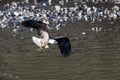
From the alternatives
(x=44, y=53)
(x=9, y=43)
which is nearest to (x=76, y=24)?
(x=9, y=43)

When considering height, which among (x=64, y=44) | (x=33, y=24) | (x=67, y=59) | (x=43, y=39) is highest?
(x=33, y=24)

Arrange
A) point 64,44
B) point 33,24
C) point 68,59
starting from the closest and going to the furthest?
1. point 33,24
2. point 64,44
3. point 68,59

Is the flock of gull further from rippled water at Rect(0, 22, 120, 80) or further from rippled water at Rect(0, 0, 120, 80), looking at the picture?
rippled water at Rect(0, 22, 120, 80)

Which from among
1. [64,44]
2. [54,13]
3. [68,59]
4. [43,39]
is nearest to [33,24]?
[43,39]

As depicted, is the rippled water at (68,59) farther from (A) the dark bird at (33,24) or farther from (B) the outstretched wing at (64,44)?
(A) the dark bird at (33,24)

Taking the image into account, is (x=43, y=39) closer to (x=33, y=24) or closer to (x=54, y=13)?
(x=33, y=24)

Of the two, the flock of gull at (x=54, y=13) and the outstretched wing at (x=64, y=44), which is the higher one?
the outstretched wing at (x=64, y=44)

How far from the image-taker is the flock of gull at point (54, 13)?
36.9 meters

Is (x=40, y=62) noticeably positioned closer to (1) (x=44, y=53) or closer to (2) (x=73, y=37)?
(1) (x=44, y=53)

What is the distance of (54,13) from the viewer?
39156 millimetres

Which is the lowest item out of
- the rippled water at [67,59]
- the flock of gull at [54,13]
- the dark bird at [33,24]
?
the flock of gull at [54,13]

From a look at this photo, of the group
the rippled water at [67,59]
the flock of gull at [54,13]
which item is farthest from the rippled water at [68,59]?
the flock of gull at [54,13]

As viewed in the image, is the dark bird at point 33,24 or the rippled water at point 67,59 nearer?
the dark bird at point 33,24

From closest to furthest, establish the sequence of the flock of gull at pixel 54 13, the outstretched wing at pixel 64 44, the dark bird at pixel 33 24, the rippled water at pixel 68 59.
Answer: the dark bird at pixel 33 24, the outstretched wing at pixel 64 44, the rippled water at pixel 68 59, the flock of gull at pixel 54 13
